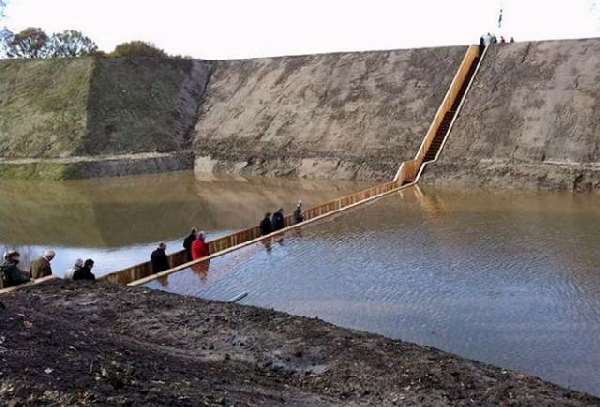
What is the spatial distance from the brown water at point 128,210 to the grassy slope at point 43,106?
4971 mm

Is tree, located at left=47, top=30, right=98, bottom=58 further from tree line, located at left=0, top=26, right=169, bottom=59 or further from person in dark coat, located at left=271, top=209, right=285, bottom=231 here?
person in dark coat, located at left=271, top=209, right=285, bottom=231

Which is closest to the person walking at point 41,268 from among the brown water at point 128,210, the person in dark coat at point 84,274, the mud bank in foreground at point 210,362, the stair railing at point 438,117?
the person in dark coat at point 84,274

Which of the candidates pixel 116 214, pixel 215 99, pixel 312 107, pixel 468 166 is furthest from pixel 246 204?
pixel 215 99

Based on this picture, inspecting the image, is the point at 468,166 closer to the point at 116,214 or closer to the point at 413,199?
the point at 413,199

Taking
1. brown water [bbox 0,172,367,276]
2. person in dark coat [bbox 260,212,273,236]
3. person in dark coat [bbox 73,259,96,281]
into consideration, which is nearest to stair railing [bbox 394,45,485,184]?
brown water [bbox 0,172,367,276]

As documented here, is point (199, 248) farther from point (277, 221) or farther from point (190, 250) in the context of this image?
point (277, 221)

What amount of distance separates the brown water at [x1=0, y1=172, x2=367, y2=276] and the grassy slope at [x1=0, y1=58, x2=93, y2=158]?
4971 mm

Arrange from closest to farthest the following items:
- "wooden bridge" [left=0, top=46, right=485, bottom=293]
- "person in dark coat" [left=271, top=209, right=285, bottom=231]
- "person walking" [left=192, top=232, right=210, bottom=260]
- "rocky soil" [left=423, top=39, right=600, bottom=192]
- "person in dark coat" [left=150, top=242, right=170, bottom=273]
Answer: "wooden bridge" [left=0, top=46, right=485, bottom=293]
"person in dark coat" [left=150, top=242, right=170, bottom=273]
"person walking" [left=192, top=232, right=210, bottom=260]
"person in dark coat" [left=271, top=209, right=285, bottom=231]
"rocky soil" [left=423, top=39, right=600, bottom=192]

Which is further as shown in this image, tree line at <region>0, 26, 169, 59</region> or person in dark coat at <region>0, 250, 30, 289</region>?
tree line at <region>0, 26, 169, 59</region>

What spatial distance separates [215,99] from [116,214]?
72.6 feet

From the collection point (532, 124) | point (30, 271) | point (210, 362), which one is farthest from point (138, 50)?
point (210, 362)

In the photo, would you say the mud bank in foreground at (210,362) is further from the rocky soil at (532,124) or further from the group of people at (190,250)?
the rocky soil at (532,124)

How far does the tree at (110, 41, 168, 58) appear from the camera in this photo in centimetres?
6234

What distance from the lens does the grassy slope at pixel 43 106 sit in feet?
131
